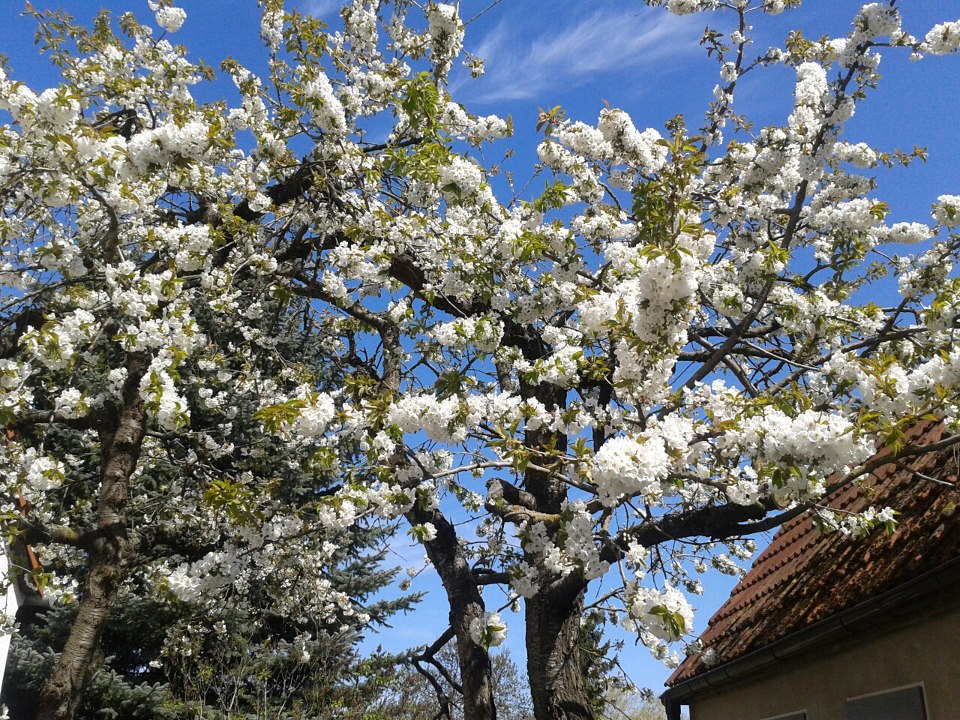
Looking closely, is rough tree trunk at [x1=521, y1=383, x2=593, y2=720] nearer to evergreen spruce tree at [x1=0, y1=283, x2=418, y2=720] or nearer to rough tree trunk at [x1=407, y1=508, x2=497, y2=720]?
rough tree trunk at [x1=407, y1=508, x2=497, y2=720]

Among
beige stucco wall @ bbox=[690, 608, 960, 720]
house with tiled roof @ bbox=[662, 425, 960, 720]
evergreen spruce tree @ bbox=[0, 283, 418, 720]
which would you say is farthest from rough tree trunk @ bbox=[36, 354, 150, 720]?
beige stucco wall @ bbox=[690, 608, 960, 720]

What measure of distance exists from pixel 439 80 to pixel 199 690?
7.82 metres

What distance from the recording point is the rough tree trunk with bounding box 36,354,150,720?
203 inches

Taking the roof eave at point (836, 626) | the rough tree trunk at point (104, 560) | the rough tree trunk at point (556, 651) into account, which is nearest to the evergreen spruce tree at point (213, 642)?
the rough tree trunk at point (104, 560)

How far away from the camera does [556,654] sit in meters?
5.89

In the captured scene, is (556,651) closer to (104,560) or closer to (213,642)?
(104,560)

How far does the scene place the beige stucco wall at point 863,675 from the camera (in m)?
3.79

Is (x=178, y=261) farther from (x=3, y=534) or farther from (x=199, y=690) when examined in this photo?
(x=199, y=690)

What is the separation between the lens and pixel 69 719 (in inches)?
203

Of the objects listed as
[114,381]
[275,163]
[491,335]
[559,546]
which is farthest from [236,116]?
[559,546]

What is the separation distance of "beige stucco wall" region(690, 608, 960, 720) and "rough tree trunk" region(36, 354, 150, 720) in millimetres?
4730

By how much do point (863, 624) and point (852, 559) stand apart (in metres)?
0.66

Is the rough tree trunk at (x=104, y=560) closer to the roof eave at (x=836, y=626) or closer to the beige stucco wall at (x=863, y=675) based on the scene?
the roof eave at (x=836, y=626)

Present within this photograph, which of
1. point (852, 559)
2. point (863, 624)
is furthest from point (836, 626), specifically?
point (852, 559)
